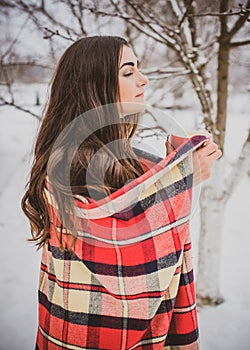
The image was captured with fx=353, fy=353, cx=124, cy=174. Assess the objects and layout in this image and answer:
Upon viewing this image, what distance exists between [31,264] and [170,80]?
1.46 m

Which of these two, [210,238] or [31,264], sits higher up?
[210,238]

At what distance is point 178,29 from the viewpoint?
1364mm

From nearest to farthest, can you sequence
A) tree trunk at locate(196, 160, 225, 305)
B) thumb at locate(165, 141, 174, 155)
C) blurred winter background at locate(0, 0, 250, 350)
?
thumb at locate(165, 141, 174, 155)
blurred winter background at locate(0, 0, 250, 350)
tree trunk at locate(196, 160, 225, 305)

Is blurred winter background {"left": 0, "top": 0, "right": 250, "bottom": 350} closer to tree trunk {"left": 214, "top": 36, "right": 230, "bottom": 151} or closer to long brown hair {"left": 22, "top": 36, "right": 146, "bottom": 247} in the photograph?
tree trunk {"left": 214, "top": 36, "right": 230, "bottom": 151}

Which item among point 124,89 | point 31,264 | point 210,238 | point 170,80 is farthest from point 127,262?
point 31,264

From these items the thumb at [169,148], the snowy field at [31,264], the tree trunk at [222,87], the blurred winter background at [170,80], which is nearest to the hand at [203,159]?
the thumb at [169,148]

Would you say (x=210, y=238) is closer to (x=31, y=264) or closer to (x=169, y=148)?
(x=169, y=148)

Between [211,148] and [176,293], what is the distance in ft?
1.16

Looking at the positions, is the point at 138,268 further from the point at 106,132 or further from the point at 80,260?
the point at 106,132

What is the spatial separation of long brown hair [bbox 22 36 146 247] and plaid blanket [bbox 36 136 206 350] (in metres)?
0.03

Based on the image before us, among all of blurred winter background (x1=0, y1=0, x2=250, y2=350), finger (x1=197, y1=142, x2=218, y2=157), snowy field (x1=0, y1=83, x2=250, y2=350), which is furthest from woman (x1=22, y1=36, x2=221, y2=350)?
snowy field (x1=0, y1=83, x2=250, y2=350)

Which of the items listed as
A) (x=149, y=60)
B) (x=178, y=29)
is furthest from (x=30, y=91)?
(x=178, y=29)

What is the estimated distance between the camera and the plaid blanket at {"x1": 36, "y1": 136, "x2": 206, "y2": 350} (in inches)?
29.7

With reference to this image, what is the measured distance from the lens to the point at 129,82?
83 centimetres
